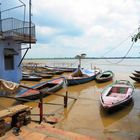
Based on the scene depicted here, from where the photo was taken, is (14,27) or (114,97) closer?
(114,97)

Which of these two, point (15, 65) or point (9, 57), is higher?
point (9, 57)

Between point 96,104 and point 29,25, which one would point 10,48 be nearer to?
point 29,25

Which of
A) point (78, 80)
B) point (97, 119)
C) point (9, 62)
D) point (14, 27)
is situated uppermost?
point (14, 27)

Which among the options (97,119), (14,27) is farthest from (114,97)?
(14,27)

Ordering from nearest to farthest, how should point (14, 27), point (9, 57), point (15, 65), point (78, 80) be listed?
1. point (14, 27)
2. point (9, 57)
3. point (15, 65)
4. point (78, 80)

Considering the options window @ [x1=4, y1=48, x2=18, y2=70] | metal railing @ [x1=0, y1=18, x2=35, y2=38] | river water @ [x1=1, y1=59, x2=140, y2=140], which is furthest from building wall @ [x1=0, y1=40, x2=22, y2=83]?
river water @ [x1=1, y1=59, x2=140, y2=140]

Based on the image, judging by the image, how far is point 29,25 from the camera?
14.2m

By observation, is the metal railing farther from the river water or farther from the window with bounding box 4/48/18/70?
the river water

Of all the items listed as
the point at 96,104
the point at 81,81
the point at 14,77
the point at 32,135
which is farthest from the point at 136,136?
the point at 81,81

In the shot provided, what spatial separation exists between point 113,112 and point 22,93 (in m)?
5.80

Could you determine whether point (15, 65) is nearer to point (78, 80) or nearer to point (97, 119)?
point (78, 80)

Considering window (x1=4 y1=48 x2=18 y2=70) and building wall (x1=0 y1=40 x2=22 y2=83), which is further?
window (x1=4 y1=48 x2=18 y2=70)

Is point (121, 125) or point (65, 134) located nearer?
point (65, 134)

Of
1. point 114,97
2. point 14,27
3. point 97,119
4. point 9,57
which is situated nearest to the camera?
point 97,119
